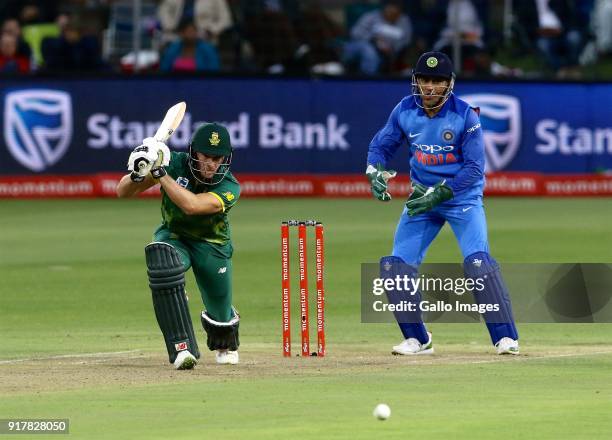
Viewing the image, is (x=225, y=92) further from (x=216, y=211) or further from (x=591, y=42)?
(x=216, y=211)

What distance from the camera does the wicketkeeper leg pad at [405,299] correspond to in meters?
10.5

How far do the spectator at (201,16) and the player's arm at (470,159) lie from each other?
14.0 metres

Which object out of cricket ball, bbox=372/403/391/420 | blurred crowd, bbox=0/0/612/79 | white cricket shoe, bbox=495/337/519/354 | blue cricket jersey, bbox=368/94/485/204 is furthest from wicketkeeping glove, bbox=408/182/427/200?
blurred crowd, bbox=0/0/612/79

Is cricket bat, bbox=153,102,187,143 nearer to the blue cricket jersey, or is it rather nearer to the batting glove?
the batting glove

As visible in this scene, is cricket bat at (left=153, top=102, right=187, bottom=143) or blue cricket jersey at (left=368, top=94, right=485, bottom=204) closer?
cricket bat at (left=153, top=102, right=187, bottom=143)

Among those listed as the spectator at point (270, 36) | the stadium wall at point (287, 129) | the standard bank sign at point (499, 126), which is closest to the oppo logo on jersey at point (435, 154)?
the stadium wall at point (287, 129)

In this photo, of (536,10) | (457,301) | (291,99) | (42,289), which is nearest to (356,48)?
(291,99)

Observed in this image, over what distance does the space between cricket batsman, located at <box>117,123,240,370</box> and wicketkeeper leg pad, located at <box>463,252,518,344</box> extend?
5.23 feet

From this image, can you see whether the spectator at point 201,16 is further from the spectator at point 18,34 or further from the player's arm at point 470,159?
the player's arm at point 470,159

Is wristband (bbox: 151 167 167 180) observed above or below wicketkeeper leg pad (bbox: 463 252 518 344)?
above

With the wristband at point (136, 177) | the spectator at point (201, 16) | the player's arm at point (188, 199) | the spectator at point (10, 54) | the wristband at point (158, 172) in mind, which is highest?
the wristband at point (158, 172)

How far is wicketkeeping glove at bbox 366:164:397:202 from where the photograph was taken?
10.4 m

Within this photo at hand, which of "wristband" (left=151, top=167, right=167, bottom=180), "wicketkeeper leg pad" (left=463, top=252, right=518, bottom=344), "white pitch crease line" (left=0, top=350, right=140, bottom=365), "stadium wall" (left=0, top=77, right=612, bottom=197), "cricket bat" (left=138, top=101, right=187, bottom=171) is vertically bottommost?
"stadium wall" (left=0, top=77, right=612, bottom=197)

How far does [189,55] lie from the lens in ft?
77.2
